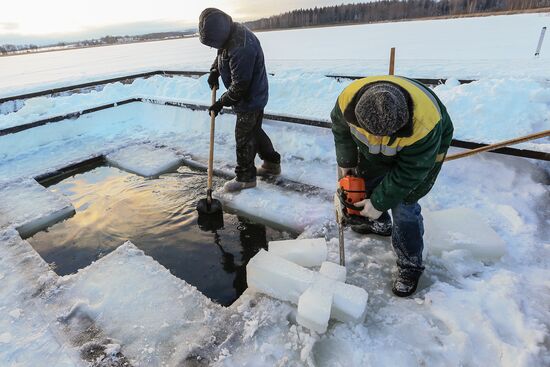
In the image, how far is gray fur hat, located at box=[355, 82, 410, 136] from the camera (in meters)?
1.56

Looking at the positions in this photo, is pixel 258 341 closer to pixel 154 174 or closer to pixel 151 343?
pixel 151 343

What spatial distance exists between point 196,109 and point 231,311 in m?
4.31

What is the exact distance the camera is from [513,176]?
334 centimetres

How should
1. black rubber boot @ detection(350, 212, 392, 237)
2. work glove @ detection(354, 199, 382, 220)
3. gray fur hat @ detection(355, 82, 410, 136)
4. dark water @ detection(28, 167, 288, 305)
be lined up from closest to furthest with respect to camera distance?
gray fur hat @ detection(355, 82, 410, 136) → work glove @ detection(354, 199, 382, 220) → dark water @ detection(28, 167, 288, 305) → black rubber boot @ detection(350, 212, 392, 237)

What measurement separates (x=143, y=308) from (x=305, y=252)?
121 centimetres

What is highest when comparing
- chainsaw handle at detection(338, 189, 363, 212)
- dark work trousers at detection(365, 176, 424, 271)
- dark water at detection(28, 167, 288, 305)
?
chainsaw handle at detection(338, 189, 363, 212)

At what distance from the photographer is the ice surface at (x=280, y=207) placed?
10.5 feet

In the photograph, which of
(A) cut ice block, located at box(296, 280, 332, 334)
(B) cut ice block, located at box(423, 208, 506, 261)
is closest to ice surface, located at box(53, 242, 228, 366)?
(A) cut ice block, located at box(296, 280, 332, 334)

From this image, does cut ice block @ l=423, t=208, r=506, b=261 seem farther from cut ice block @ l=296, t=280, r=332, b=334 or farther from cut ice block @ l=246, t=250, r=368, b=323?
cut ice block @ l=296, t=280, r=332, b=334

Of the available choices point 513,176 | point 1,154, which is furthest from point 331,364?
point 1,154

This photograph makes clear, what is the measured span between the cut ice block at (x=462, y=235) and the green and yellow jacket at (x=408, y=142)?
0.66 meters

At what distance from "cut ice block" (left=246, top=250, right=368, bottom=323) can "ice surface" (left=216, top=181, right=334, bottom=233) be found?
0.89 meters

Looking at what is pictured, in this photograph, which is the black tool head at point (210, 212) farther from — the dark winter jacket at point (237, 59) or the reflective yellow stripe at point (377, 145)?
the reflective yellow stripe at point (377, 145)

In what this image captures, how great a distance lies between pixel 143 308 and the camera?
2260mm
